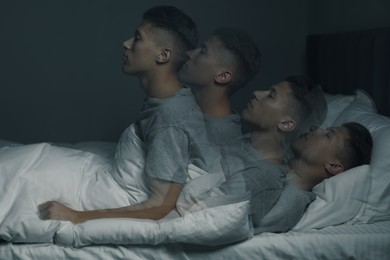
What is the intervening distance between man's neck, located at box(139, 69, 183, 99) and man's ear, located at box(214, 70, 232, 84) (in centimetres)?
7

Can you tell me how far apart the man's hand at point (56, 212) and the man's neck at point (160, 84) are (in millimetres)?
281

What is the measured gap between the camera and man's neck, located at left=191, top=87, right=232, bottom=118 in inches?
44.3

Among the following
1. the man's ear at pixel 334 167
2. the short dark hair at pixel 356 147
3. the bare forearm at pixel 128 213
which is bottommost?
the bare forearm at pixel 128 213

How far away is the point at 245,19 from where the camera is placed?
3.69ft

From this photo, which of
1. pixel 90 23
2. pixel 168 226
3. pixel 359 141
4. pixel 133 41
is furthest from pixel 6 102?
pixel 359 141

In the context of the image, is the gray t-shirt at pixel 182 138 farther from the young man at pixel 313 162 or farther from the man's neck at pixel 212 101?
the young man at pixel 313 162

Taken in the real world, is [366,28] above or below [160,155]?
above

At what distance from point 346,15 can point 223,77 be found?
0.37 metres

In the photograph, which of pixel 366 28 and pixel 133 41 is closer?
pixel 133 41

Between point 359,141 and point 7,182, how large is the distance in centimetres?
74

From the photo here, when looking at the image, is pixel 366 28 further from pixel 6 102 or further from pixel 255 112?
pixel 6 102

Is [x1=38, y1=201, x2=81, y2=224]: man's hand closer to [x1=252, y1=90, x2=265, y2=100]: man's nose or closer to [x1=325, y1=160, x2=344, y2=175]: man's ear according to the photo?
[x1=252, y1=90, x2=265, y2=100]: man's nose

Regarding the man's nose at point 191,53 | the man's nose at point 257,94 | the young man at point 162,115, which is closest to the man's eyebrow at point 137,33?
the young man at point 162,115

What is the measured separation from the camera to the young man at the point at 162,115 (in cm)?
108
